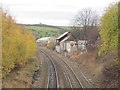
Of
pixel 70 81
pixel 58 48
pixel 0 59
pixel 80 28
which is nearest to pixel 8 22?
pixel 0 59

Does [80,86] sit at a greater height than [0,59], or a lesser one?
lesser

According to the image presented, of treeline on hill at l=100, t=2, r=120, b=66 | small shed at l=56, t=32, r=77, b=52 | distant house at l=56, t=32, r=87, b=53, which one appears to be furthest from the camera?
small shed at l=56, t=32, r=77, b=52

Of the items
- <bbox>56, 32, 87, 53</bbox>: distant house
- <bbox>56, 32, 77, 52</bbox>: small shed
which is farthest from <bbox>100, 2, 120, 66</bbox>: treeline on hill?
<bbox>56, 32, 77, 52</bbox>: small shed

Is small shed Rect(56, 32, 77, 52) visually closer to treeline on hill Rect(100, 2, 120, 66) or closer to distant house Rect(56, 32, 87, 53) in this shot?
distant house Rect(56, 32, 87, 53)

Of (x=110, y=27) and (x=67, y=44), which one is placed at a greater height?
(x=110, y=27)

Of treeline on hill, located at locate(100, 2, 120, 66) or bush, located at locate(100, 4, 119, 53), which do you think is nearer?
treeline on hill, located at locate(100, 2, 120, 66)

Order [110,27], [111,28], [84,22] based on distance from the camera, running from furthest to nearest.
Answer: [84,22]
[110,27]
[111,28]

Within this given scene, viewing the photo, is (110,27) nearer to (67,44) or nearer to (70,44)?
(70,44)

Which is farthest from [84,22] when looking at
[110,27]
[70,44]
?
[110,27]

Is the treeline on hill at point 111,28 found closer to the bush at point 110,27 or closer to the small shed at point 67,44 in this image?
the bush at point 110,27

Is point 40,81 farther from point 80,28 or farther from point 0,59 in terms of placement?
point 80,28

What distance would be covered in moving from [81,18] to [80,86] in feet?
153

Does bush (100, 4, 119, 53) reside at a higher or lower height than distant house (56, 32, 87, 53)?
higher

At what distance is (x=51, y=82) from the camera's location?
35.0 meters
